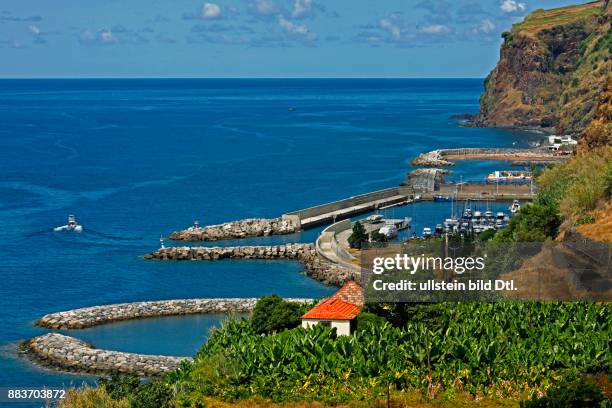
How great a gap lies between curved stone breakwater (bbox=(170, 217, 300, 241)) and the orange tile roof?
41.8 m

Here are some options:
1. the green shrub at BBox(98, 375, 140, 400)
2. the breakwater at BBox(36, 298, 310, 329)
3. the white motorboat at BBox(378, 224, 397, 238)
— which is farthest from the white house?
the white motorboat at BBox(378, 224, 397, 238)

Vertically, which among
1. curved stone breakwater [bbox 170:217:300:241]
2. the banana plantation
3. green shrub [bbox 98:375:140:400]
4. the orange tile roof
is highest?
curved stone breakwater [bbox 170:217:300:241]

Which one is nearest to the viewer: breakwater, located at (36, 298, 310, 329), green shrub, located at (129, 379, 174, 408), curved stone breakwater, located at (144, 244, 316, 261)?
green shrub, located at (129, 379, 174, 408)

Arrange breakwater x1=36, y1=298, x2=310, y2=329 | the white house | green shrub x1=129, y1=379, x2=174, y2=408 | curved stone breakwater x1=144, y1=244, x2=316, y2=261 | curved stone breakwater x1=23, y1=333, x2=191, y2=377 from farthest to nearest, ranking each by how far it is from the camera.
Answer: curved stone breakwater x1=144, y1=244, x2=316, y2=261 → breakwater x1=36, y1=298, x2=310, y2=329 → curved stone breakwater x1=23, y1=333, x2=191, y2=377 → the white house → green shrub x1=129, y1=379, x2=174, y2=408

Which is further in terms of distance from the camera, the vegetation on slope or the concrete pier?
the concrete pier

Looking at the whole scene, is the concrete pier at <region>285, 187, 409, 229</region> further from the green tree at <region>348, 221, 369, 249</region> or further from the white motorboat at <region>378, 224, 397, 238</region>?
the green tree at <region>348, 221, 369, 249</region>

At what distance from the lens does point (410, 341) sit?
1374 inches

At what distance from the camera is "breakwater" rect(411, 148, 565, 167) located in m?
135

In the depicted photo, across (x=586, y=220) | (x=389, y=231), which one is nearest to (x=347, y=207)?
(x=389, y=231)

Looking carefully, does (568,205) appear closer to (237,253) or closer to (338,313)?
(338,313)

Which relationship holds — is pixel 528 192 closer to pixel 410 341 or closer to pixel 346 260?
pixel 346 260

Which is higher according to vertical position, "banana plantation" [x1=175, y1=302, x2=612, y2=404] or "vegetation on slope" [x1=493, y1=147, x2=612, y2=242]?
"vegetation on slope" [x1=493, y1=147, x2=612, y2=242]

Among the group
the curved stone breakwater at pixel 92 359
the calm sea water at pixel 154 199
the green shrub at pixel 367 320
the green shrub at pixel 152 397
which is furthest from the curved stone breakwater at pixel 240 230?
the green shrub at pixel 152 397

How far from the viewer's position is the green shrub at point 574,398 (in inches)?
1132
